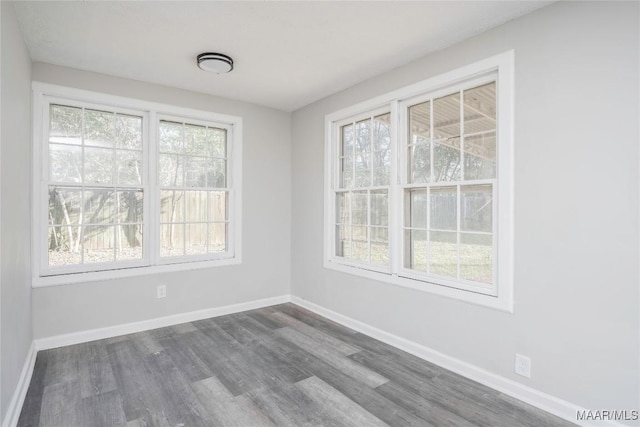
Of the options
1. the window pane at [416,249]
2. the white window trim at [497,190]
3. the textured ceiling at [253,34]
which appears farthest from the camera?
the window pane at [416,249]

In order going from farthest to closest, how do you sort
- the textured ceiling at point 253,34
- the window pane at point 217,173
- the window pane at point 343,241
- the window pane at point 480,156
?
the window pane at point 217,173
the window pane at point 343,241
the window pane at point 480,156
the textured ceiling at point 253,34

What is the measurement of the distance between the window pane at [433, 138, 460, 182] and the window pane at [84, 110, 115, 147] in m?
3.19

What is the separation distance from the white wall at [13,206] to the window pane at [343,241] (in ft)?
9.35

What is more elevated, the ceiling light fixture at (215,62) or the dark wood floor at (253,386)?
the ceiling light fixture at (215,62)

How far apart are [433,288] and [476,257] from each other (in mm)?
449

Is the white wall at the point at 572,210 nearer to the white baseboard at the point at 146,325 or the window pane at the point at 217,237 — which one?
the white baseboard at the point at 146,325

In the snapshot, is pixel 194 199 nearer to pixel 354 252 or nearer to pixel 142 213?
pixel 142 213

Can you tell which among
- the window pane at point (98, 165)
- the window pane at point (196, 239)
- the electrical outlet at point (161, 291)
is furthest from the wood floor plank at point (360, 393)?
the window pane at point (98, 165)

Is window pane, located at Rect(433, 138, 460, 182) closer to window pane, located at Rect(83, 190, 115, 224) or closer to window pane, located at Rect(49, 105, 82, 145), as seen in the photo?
window pane, located at Rect(83, 190, 115, 224)

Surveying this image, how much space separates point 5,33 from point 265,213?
2933mm

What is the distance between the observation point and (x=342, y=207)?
399cm

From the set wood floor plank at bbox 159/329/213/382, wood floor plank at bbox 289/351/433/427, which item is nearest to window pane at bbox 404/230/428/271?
wood floor plank at bbox 289/351/433/427

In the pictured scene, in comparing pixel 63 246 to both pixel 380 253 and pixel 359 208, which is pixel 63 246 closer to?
pixel 359 208

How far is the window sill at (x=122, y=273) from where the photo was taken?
10.2ft
